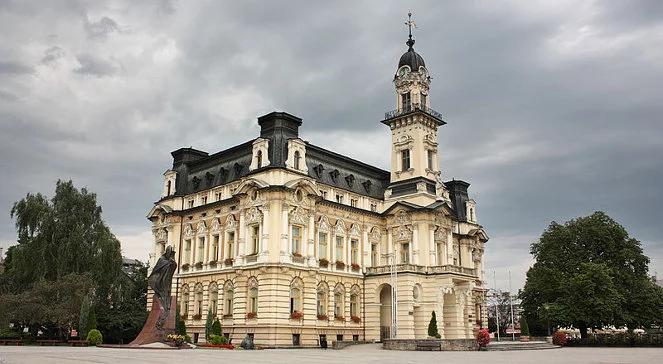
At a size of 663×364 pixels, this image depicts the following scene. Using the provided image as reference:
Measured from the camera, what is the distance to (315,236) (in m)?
51.9

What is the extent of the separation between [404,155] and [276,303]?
21.0m

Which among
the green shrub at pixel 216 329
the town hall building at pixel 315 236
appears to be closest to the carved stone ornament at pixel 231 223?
the town hall building at pixel 315 236

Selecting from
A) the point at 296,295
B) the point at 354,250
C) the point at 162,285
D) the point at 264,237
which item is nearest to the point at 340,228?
the point at 354,250

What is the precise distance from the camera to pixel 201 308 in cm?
5356

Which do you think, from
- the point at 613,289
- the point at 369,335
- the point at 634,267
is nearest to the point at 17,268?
the point at 369,335

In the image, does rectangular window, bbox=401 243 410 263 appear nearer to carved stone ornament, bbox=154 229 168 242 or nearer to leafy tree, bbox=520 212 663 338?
leafy tree, bbox=520 212 663 338

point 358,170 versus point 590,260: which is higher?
point 358,170

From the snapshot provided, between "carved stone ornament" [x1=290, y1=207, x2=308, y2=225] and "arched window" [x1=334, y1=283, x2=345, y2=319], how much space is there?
7.06m

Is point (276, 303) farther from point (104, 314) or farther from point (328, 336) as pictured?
point (104, 314)

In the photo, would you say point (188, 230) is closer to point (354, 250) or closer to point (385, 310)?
point (354, 250)

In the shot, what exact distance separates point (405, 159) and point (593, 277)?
2014 cm

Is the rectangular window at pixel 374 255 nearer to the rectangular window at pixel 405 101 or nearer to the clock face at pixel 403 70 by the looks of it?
the rectangular window at pixel 405 101

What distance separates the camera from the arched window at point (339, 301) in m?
53.2

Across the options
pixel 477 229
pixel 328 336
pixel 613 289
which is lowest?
pixel 328 336
